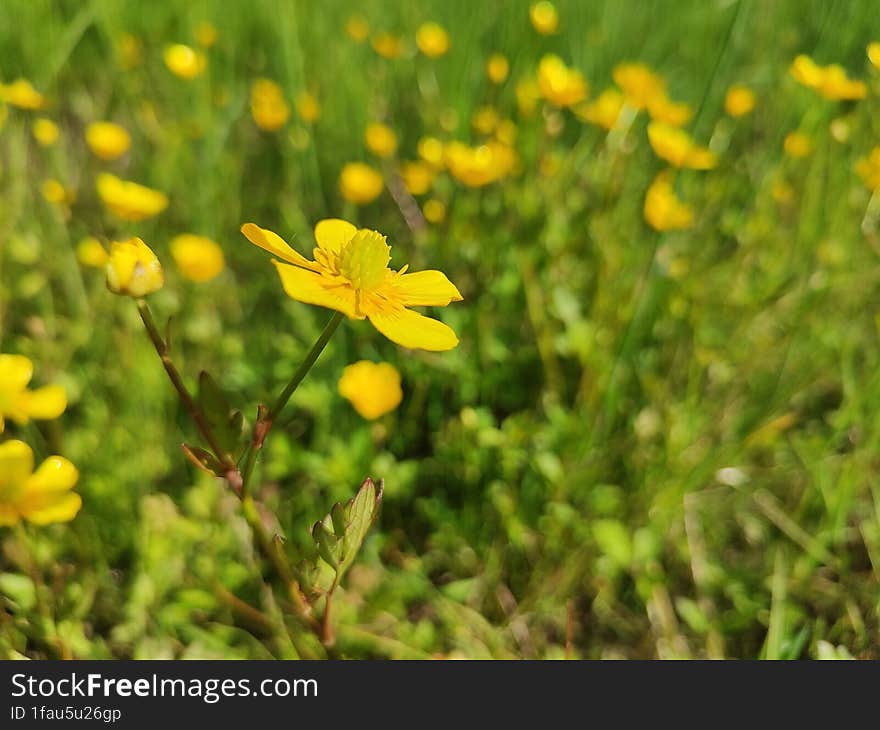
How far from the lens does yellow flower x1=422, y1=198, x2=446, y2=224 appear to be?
4.13ft

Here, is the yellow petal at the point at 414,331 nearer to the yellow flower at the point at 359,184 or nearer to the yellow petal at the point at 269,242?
the yellow petal at the point at 269,242

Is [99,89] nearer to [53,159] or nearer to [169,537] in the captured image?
[53,159]

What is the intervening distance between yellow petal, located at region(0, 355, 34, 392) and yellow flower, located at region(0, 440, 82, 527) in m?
0.07

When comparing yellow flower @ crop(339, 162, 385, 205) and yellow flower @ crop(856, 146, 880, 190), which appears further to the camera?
yellow flower @ crop(339, 162, 385, 205)

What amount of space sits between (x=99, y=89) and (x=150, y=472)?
1.11m

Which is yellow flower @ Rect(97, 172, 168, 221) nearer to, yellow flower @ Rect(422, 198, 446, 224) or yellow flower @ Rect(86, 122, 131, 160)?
yellow flower @ Rect(86, 122, 131, 160)

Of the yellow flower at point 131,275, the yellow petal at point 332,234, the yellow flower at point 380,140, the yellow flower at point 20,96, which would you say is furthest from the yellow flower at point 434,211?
the yellow flower at point 131,275

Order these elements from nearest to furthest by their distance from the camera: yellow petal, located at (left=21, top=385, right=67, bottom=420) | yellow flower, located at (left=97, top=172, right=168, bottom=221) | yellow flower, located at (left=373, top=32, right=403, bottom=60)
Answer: yellow petal, located at (left=21, top=385, right=67, bottom=420)
yellow flower, located at (left=97, top=172, right=168, bottom=221)
yellow flower, located at (left=373, top=32, right=403, bottom=60)

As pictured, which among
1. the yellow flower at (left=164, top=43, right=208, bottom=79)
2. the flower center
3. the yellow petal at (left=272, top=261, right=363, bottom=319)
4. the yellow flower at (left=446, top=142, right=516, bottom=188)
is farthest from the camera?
the yellow flower at (left=164, top=43, right=208, bottom=79)

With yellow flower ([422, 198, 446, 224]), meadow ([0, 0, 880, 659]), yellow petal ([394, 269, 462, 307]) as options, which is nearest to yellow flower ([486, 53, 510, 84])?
meadow ([0, 0, 880, 659])

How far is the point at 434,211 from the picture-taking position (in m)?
1.27

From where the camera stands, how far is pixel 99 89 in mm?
1661

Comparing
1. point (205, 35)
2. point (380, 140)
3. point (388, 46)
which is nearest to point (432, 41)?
point (388, 46)
